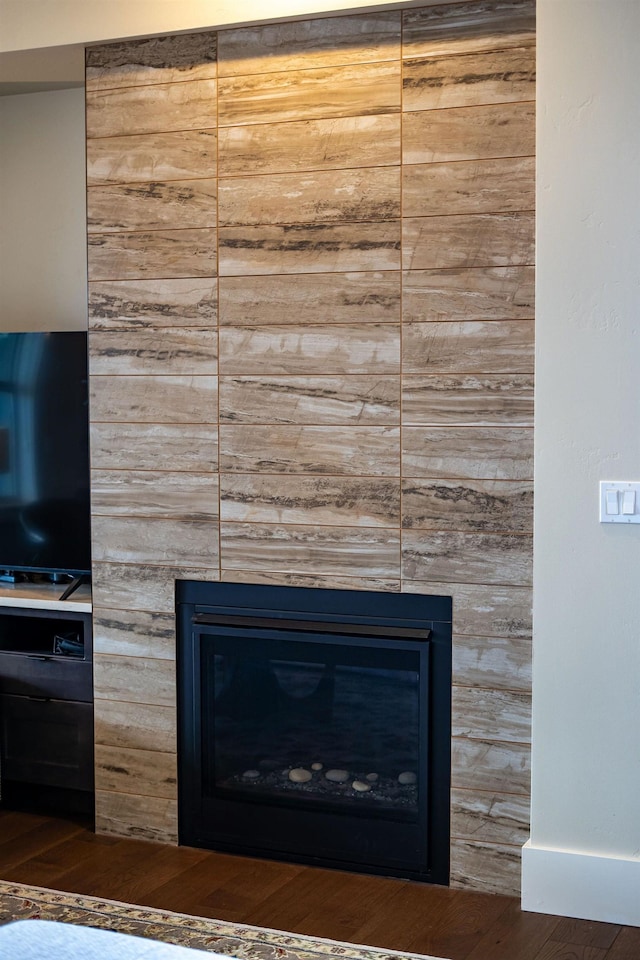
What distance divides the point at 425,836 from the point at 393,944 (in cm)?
44

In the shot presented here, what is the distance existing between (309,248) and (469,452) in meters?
0.82

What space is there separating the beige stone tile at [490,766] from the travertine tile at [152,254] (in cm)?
172

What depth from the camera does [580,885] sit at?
2.88m

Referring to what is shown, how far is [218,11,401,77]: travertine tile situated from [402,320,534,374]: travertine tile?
0.84 meters

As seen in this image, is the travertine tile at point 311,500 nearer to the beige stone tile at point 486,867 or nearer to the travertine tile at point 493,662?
the travertine tile at point 493,662

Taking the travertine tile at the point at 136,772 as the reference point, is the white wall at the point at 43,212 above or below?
above

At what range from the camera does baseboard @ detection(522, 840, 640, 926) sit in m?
2.83

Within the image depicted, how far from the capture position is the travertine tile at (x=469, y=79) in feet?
9.50

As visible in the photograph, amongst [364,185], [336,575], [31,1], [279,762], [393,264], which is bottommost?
[279,762]

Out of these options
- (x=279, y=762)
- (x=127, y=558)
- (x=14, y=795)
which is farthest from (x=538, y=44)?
(x=14, y=795)

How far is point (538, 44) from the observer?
9.22 feet

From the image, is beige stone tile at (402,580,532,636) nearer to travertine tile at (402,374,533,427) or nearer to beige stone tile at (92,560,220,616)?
travertine tile at (402,374,533,427)

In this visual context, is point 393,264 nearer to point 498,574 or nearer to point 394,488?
point 394,488

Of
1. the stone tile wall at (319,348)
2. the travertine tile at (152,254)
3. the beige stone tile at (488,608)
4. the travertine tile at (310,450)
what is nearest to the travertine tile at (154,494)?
the stone tile wall at (319,348)
